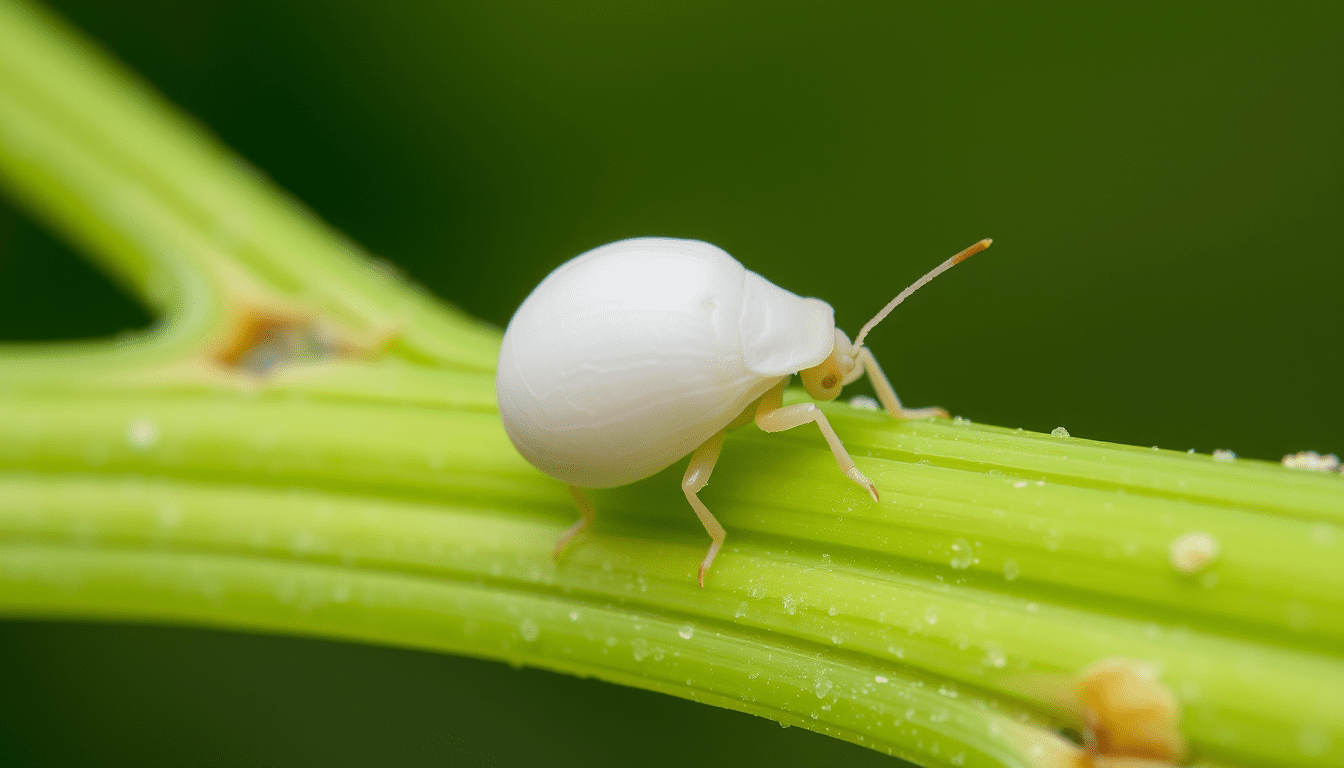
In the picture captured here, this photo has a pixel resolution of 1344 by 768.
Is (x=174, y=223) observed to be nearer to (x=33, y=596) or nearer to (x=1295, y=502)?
(x=33, y=596)

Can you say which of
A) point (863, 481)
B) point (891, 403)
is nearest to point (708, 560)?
point (863, 481)

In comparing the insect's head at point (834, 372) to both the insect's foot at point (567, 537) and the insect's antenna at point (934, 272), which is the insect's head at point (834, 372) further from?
the insect's foot at point (567, 537)

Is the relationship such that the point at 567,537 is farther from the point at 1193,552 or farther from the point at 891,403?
the point at 1193,552

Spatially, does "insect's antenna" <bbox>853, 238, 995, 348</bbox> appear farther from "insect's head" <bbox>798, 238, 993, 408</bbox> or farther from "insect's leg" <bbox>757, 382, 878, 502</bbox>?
"insect's leg" <bbox>757, 382, 878, 502</bbox>

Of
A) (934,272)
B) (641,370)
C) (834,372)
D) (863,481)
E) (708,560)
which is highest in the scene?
(934,272)

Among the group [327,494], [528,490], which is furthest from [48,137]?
[528,490]

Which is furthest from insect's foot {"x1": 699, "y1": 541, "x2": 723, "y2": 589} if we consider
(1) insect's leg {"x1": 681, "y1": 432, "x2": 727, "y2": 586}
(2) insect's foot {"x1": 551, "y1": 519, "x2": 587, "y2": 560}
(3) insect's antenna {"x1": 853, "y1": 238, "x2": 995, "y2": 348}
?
(3) insect's antenna {"x1": 853, "y1": 238, "x2": 995, "y2": 348}

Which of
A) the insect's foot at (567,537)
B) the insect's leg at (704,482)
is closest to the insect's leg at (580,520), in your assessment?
the insect's foot at (567,537)
